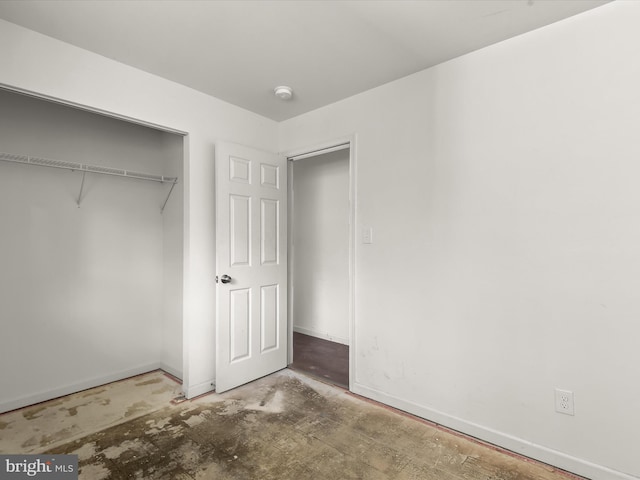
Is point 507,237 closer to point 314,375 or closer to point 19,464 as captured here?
point 314,375

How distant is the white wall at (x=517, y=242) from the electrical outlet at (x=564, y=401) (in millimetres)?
30

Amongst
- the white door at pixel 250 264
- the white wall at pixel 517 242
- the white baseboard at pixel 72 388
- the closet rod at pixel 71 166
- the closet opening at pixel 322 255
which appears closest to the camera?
the white wall at pixel 517 242

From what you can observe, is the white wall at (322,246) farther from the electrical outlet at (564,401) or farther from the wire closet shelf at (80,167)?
the electrical outlet at (564,401)

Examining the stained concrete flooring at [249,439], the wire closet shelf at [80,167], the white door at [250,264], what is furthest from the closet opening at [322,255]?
the wire closet shelf at [80,167]

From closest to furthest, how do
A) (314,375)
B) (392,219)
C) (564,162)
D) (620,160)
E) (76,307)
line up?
(620,160), (564,162), (392,219), (76,307), (314,375)

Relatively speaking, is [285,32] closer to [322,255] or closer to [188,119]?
[188,119]

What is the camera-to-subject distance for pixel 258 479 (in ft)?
5.65

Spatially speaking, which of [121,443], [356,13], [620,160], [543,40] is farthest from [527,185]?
[121,443]

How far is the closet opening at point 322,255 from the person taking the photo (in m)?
4.05

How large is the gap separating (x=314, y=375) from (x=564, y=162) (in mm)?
2552

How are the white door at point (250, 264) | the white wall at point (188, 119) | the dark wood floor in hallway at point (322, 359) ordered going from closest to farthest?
the white wall at point (188, 119) < the white door at point (250, 264) < the dark wood floor in hallway at point (322, 359)

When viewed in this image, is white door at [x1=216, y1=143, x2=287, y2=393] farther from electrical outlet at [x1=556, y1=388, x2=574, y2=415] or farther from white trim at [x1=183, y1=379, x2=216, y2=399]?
electrical outlet at [x1=556, y1=388, x2=574, y2=415]

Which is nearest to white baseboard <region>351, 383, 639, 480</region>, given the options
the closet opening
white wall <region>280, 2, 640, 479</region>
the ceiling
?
white wall <region>280, 2, 640, 479</region>

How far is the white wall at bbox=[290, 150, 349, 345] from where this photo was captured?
13.4 ft
